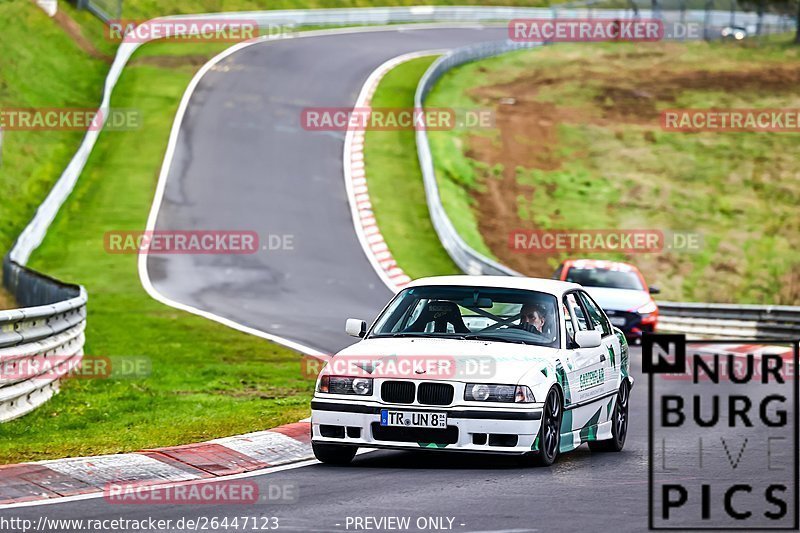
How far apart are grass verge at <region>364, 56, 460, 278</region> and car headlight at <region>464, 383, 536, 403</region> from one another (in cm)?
2173

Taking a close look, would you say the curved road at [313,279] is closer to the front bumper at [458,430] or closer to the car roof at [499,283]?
the front bumper at [458,430]

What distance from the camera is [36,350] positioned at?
46.1ft

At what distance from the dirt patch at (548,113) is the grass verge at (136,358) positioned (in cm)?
986

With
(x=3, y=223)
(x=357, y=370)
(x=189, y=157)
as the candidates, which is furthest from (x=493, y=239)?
(x=357, y=370)

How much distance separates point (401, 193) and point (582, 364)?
28774 millimetres

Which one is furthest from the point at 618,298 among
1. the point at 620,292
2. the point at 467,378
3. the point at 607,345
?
the point at 467,378

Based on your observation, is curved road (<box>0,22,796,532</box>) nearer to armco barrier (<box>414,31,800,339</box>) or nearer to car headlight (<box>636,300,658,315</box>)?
car headlight (<box>636,300,658,315</box>)

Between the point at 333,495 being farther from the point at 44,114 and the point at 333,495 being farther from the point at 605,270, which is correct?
the point at 44,114

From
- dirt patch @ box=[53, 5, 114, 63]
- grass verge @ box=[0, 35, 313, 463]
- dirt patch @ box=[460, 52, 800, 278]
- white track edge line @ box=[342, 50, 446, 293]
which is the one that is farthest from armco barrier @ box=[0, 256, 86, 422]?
dirt patch @ box=[53, 5, 114, 63]

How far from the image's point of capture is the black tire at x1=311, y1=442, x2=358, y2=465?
11.2 meters

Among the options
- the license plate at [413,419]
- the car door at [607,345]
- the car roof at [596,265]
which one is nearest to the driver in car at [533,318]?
the car door at [607,345]

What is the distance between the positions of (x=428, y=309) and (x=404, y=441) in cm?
164

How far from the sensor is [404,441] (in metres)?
10.8

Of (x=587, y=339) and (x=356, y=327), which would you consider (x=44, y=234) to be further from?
(x=587, y=339)
